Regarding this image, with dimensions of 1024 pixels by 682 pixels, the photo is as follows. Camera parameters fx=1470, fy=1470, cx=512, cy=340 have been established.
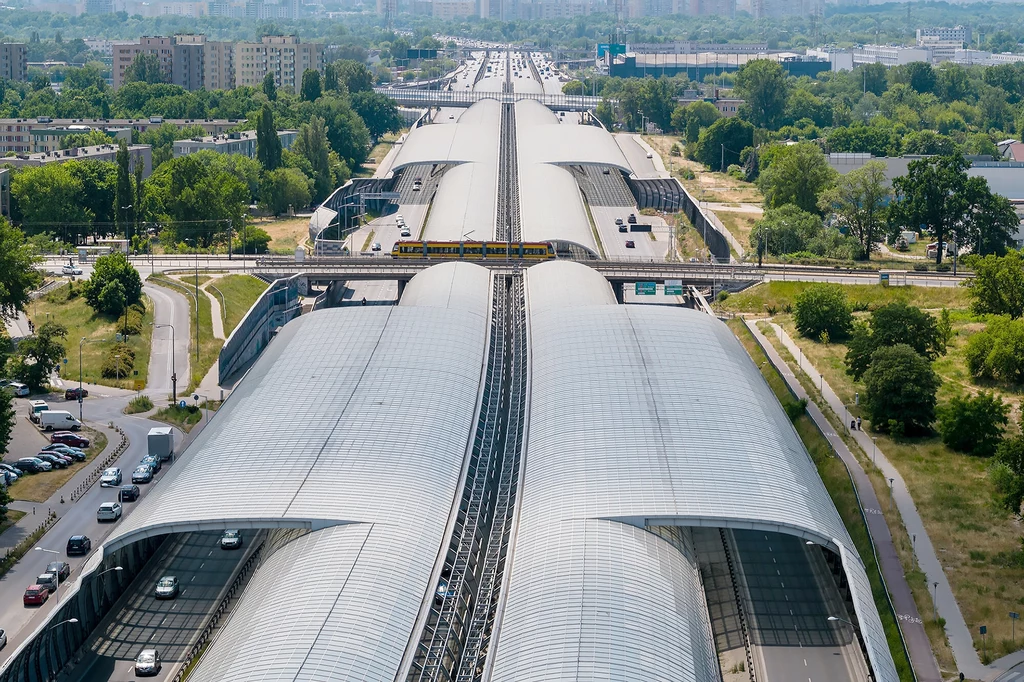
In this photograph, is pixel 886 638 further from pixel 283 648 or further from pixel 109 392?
pixel 109 392

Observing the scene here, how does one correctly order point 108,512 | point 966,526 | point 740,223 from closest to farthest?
point 108,512 → point 966,526 → point 740,223

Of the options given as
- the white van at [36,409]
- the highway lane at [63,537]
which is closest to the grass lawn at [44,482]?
the highway lane at [63,537]

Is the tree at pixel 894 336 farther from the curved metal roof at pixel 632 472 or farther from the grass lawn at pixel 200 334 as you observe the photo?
the grass lawn at pixel 200 334

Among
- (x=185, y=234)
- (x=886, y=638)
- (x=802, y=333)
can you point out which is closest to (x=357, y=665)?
(x=886, y=638)

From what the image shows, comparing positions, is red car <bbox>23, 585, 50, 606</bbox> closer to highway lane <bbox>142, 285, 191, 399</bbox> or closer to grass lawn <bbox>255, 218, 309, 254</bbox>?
highway lane <bbox>142, 285, 191, 399</bbox>

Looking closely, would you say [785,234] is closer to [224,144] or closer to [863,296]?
[863,296]

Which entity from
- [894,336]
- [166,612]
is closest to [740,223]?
[894,336]
